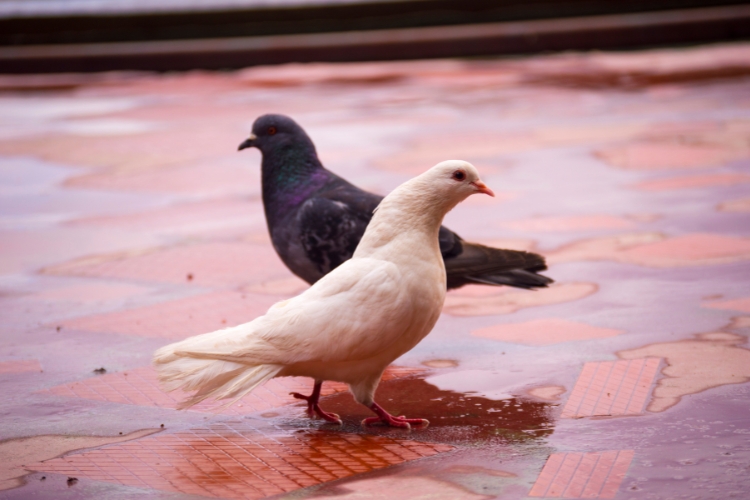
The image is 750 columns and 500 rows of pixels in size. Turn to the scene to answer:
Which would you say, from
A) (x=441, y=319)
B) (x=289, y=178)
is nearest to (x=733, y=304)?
(x=441, y=319)

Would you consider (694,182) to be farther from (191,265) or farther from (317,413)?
A: (317,413)

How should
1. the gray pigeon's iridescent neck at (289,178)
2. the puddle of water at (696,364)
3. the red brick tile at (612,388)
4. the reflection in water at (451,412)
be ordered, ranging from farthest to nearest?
the gray pigeon's iridescent neck at (289,178)
the puddle of water at (696,364)
the red brick tile at (612,388)
the reflection in water at (451,412)

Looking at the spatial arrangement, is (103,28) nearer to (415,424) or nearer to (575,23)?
(575,23)

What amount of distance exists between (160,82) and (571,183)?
36.6ft

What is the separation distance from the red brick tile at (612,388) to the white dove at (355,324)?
2.10ft

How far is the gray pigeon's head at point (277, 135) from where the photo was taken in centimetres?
493

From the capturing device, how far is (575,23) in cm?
1867

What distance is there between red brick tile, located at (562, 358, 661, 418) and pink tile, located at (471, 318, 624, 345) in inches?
15.8

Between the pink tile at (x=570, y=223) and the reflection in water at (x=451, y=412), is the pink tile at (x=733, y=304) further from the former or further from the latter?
the pink tile at (x=570, y=223)

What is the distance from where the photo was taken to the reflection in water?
3.58m

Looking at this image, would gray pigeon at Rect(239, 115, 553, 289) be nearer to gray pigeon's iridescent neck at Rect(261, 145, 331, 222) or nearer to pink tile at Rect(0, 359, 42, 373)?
gray pigeon's iridescent neck at Rect(261, 145, 331, 222)

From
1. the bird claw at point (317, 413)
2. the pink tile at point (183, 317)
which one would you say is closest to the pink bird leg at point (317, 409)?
the bird claw at point (317, 413)

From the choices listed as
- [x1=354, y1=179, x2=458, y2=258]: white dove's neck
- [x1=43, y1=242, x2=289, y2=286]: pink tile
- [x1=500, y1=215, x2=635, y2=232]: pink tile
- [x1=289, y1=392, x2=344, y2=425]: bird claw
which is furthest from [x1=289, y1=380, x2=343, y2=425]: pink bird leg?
[x1=500, y1=215, x2=635, y2=232]: pink tile

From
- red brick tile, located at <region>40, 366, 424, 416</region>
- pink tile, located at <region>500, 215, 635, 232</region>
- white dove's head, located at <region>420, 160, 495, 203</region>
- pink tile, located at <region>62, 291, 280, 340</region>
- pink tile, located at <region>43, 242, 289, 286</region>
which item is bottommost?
pink tile, located at <region>43, 242, 289, 286</region>
